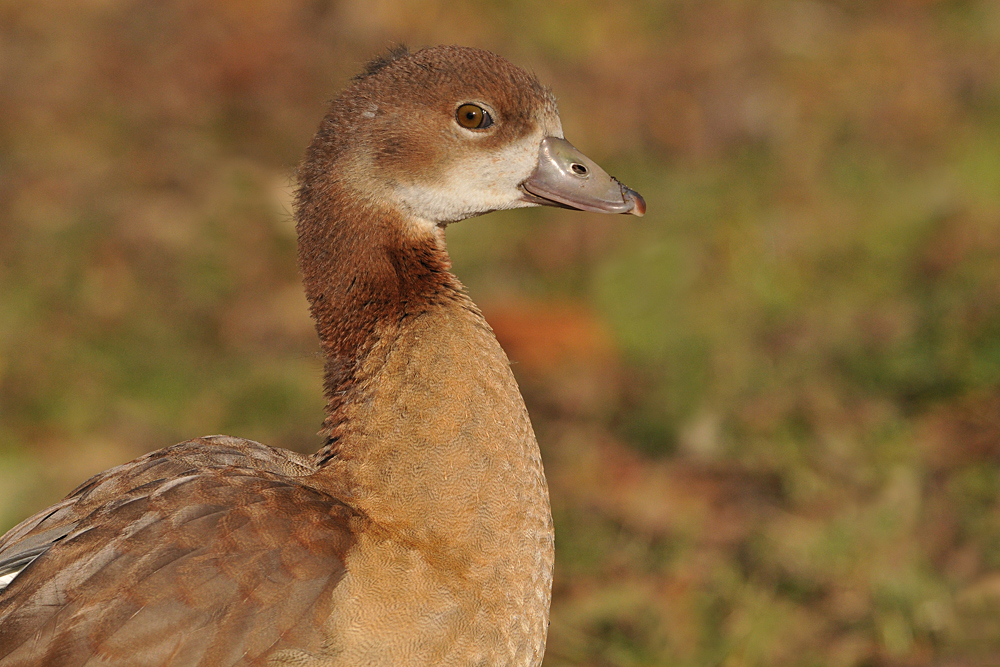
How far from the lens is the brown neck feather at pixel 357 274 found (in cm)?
262

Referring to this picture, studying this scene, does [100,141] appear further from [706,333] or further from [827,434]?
[827,434]

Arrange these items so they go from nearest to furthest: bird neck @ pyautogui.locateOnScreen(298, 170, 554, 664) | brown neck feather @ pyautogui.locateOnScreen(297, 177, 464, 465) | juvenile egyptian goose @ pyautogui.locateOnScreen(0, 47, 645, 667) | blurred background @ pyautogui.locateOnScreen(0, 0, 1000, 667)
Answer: juvenile egyptian goose @ pyautogui.locateOnScreen(0, 47, 645, 667) < bird neck @ pyautogui.locateOnScreen(298, 170, 554, 664) < brown neck feather @ pyautogui.locateOnScreen(297, 177, 464, 465) < blurred background @ pyautogui.locateOnScreen(0, 0, 1000, 667)

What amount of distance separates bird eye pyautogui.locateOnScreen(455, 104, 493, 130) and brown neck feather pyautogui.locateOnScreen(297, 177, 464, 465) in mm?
264

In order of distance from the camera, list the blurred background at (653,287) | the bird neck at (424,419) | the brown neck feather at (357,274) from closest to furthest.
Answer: the bird neck at (424,419) < the brown neck feather at (357,274) < the blurred background at (653,287)

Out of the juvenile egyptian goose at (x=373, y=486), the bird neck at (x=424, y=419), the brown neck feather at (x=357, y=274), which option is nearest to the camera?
the juvenile egyptian goose at (x=373, y=486)

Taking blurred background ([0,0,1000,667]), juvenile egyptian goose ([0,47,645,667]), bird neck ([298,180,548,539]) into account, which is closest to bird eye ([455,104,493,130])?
juvenile egyptian goose ([0,47,645,667])

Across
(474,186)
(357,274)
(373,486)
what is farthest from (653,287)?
(373,486)

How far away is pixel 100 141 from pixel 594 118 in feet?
9.34

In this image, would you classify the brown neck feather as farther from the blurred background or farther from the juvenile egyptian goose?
the blurred background

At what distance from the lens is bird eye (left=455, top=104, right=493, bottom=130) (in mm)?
2668

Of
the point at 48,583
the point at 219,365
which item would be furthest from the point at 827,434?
the point at 48,583

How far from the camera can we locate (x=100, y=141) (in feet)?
21.2

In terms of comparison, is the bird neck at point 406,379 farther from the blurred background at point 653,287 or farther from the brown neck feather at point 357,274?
the blurred background at point 653,287

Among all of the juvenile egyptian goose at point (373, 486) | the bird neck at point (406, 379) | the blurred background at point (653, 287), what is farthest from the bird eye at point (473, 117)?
the blurred background at point (653, 287)
